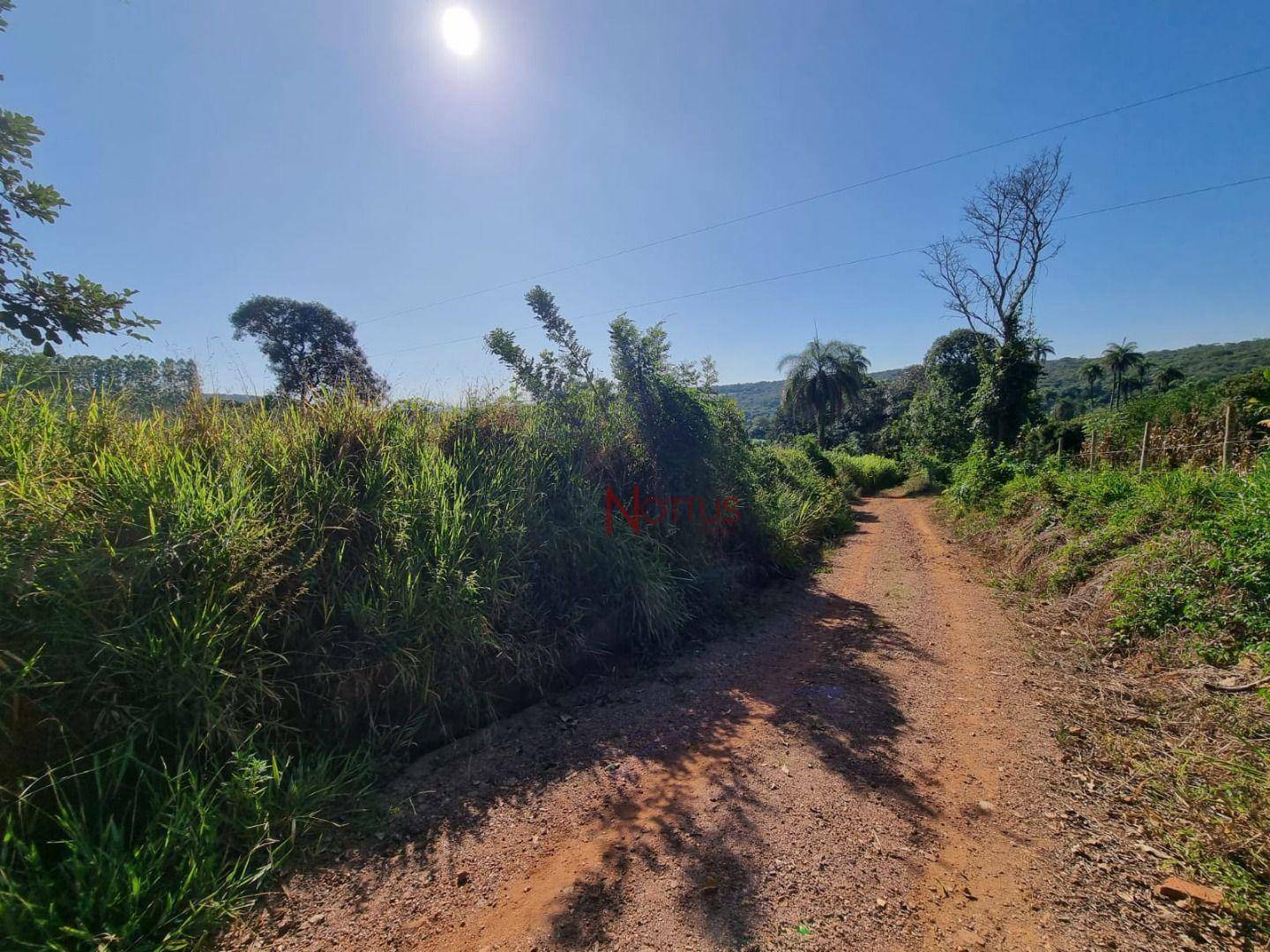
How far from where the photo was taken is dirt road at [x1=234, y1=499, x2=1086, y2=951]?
178 cm

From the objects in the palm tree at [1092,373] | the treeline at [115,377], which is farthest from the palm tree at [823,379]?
the palm tree at [1092,373]

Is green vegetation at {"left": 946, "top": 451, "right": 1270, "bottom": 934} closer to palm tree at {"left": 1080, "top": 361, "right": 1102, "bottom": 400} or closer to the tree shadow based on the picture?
the tree shadow

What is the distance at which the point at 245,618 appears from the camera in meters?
2.53

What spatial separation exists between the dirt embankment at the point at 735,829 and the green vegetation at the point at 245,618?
14.0 inches

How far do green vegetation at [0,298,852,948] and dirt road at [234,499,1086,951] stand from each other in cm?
38

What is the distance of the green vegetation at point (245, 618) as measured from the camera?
6.11 ft

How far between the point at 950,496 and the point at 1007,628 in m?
9.87

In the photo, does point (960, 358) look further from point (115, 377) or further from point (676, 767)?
point (115, 377)

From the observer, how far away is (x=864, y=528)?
11.9 metres

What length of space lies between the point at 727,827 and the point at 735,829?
37mm

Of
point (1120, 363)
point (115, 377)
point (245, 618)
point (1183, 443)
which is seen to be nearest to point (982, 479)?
point (1183, 443)

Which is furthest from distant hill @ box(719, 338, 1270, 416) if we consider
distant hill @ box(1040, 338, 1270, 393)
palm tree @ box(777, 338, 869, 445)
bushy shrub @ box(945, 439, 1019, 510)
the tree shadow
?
the tree shadow

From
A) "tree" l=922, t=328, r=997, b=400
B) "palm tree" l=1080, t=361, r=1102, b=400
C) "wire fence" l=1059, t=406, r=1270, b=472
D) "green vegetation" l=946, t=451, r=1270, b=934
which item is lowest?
"green vegetation" l=946, t=451, r=1270, b=934

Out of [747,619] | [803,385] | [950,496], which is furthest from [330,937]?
[803,385]
